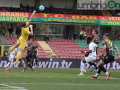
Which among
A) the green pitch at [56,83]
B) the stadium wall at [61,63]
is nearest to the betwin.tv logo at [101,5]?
the stadium wall at [61,63]

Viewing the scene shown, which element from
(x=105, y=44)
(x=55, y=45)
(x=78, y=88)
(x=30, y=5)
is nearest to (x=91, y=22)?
(x=55, y=45)

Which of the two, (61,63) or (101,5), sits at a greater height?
(101,5)

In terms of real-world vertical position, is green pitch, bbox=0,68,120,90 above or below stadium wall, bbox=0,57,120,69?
above

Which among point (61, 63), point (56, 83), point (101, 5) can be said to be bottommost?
point (61, 63)

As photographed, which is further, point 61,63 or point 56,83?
point 61,63

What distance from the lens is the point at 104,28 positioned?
37.6m

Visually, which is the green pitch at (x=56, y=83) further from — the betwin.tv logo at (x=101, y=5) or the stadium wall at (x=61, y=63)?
the betwin.tv logo at (x=101, y=5)

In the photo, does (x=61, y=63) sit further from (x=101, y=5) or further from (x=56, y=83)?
(x=56, y=83)

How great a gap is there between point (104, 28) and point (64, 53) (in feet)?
32.5

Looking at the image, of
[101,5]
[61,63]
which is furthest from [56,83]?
[101,5]

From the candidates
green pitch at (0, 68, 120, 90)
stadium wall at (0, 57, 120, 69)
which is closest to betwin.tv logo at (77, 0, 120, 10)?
stadium wall at (0, 57, 120, 69)

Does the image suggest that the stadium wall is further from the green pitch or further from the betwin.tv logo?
the green pitch

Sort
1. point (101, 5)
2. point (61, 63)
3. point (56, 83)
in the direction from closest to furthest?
point (56, 83) < point (61, 63) < point (101, 5)

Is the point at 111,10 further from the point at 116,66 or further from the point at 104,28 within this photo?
the point at 116,66
